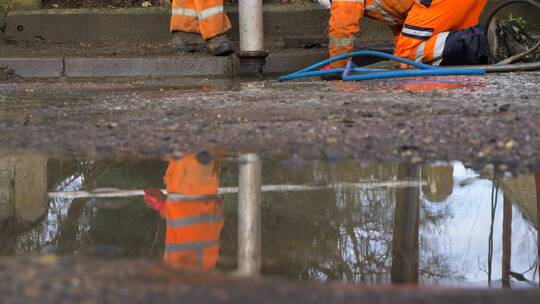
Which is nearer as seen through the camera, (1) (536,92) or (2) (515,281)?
(2) (515,281)

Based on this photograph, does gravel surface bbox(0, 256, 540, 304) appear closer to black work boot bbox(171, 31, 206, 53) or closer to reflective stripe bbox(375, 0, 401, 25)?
reflective stripe bbox(375, 0, 401, 25)

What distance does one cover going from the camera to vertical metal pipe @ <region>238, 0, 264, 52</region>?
Result: 6430mm

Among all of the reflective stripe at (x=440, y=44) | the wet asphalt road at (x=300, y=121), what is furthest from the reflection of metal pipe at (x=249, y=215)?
the reflective stripe at (x=440, y=44)

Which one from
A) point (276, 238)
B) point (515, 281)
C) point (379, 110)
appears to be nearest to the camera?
point (515, 281)

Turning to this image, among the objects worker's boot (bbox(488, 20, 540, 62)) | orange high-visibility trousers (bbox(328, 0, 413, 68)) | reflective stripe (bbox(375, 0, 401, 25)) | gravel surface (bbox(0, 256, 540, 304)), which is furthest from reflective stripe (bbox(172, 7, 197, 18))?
gravel surface (bbox(0, 256, 540, 304))

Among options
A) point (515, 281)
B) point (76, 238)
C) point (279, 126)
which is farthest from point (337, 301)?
point (279, 126)

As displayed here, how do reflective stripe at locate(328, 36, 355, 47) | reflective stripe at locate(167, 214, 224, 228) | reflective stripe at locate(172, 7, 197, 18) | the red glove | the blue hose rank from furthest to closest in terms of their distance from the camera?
reflective stripe at locate(172, 7, 197, 18) < reflective stripe at locate(328, 36, 355, 47) < the blue hose < the red glove < reflective stripe at locate(167, 214, 224, 228)

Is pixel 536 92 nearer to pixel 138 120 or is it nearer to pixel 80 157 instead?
pixel 138 120

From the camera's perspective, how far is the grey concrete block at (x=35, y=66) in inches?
269

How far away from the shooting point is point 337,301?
6.23ft

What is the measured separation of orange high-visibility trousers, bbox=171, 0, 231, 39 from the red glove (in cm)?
388

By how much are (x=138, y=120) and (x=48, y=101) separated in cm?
116

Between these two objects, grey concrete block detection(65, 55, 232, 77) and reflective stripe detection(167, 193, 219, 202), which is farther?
grey concrete block detection(65, 55, 232, 77)

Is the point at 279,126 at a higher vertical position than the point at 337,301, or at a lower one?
higher
